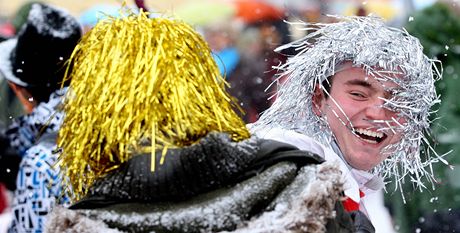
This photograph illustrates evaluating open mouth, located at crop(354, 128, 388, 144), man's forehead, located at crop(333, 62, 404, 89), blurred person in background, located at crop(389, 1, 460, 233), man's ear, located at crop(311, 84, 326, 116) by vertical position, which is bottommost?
blurred person in background, located at crop(389, 1, 460, 233)

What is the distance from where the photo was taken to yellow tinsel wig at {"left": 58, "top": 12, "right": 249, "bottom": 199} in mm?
2457

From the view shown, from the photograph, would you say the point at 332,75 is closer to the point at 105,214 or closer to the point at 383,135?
the point at 383,135

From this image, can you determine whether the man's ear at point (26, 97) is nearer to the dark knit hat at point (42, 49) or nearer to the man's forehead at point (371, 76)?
the dark knit hat at point (42, 49)

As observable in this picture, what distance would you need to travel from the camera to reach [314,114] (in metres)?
3.60

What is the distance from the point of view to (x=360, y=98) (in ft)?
11.6

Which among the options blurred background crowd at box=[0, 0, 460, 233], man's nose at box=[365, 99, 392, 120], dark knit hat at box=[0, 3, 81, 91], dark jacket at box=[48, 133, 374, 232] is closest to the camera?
dark jacket at box=[48, 133, 374, 232]

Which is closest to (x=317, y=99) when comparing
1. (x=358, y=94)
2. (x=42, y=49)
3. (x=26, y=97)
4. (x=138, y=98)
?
(x=358, y=94)

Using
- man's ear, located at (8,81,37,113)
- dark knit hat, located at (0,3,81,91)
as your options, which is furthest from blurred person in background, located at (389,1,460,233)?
man's ear, located at (8,81,37,113)

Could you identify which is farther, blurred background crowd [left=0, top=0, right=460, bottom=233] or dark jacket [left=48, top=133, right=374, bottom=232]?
blurred background crowd [left=0, top=0, right=460, bottom=233]

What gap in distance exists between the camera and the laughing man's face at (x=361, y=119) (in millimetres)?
3502

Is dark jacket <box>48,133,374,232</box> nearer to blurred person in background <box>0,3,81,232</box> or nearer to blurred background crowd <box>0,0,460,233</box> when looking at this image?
blurred person in background <box>0,3,81,232</box>

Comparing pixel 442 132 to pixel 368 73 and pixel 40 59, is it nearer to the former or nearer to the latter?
pixel 40 59

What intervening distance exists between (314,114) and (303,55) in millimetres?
207

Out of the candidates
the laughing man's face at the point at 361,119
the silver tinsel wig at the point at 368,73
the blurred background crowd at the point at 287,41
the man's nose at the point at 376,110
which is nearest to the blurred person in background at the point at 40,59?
the blurred background crowd at the point at 287,41
